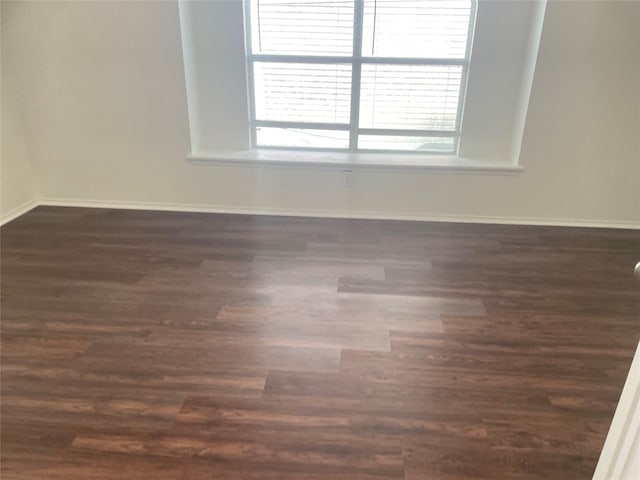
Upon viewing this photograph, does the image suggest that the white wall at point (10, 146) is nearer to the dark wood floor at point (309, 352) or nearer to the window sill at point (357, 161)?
the dark wood floor at point (309, 352)

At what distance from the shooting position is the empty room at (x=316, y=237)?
1.68 metres

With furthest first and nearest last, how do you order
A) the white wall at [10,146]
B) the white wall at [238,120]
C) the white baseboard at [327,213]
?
the white baseboard at [327,213]
the white wall at [10,146]
the white wall at [238,120]

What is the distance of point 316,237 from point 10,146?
2.42 meters

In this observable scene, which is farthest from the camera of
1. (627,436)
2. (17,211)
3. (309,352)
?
(17,211)

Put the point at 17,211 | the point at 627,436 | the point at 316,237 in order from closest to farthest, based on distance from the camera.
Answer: the point at 627,436, the point at 316,237, the point at 17,211

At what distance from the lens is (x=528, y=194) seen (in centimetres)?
349

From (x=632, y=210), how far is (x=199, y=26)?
352 cm

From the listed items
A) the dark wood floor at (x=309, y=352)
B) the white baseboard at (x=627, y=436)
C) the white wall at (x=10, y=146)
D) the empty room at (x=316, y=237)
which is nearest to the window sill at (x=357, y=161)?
the empty room at (x=316, y=237)

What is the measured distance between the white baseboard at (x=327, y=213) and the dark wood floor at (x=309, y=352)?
25cm

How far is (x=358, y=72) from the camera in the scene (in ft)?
11.4

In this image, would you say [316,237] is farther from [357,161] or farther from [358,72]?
[358,72]

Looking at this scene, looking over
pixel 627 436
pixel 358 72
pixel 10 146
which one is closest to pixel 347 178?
pixel 358 72

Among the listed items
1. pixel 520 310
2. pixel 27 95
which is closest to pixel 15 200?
pixel 27 95

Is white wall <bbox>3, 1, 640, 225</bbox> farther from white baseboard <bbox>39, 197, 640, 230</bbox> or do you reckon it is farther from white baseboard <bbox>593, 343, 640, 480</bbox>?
white baseboard <bbox>593, 343, 640, 480</bbox>
